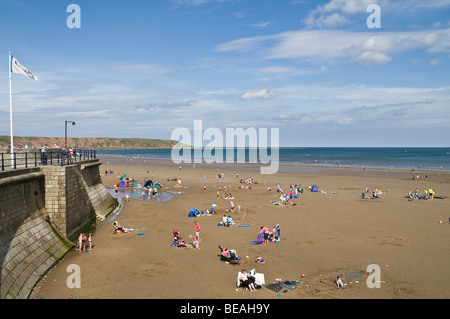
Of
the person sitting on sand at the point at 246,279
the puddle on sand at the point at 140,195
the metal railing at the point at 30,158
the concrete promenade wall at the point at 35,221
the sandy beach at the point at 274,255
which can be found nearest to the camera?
the concrete promenade wall at the point at 35,221

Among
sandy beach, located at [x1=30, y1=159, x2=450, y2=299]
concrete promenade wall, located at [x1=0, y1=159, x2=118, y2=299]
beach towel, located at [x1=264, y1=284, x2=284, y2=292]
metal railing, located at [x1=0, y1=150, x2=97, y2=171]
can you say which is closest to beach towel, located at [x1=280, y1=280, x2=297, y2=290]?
beach towel, located at [x1=264, y1=284, x2=284, y2=292]

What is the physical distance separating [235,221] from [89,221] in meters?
10.1

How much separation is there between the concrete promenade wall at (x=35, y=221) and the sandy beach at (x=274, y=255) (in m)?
0.72

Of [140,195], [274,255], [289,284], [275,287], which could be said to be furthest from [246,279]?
[140,195]

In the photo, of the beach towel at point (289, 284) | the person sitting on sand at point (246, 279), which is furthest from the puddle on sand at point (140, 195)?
the beach towel at point (289, 284)

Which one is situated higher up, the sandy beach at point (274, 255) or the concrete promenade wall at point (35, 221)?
the concrete promenade wall at point (35, 221)

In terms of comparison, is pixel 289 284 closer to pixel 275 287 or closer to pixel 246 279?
pixel 275 287

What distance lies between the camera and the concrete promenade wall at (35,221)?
12000 millimetres

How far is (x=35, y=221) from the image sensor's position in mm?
15031

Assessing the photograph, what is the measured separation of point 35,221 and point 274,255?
1160cm

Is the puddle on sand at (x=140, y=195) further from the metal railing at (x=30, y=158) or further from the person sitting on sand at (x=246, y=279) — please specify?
the person sitting on sand at (x=246, y=279)

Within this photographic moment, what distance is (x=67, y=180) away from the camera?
17516 mm
